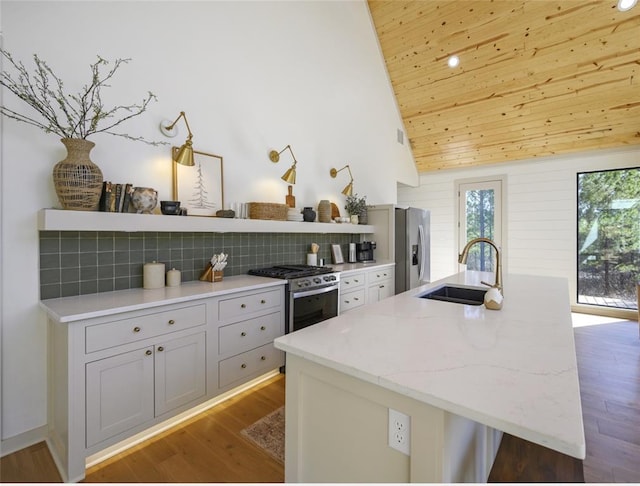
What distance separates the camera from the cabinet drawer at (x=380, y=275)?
400 centimetres

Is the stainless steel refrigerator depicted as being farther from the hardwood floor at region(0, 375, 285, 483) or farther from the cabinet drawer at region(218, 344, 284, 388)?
the hardwood floor at region(0, 375, 285, 483)

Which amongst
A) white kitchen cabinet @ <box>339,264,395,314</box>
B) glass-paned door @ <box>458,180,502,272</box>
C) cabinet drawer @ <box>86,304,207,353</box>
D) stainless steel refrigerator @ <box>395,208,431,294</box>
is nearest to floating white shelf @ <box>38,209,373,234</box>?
cabinet drawer @ <box>86,304,207,353</box>

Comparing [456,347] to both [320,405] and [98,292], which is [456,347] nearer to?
[320,405]

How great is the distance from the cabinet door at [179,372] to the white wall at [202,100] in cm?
75

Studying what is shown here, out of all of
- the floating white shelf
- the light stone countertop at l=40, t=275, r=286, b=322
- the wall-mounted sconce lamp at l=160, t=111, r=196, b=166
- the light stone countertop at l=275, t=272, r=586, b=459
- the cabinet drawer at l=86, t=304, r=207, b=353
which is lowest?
the cabinet drawer at l=86, t=304, r=207, b=353

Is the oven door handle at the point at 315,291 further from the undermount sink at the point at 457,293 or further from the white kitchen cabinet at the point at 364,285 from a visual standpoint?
the undermount sink at the point at 457,293

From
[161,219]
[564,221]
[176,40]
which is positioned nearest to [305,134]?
[176,40]

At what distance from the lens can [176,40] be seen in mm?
2600

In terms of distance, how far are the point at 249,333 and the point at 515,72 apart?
4.65 meters

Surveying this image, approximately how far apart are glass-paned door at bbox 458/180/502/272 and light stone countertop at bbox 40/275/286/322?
176 inches

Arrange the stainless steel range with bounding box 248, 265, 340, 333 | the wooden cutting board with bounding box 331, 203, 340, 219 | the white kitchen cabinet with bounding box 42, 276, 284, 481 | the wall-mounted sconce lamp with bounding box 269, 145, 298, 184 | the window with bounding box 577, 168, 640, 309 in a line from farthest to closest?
the window with bounding box 577, 168, 640, 309 < the wooden cutting board with bounding box 331, 203, 340, 219 < the wall-mounted sconce lamp with bounding box 269, 145, 298, 184 < the stainless steel range with bounding box 248, 265, 340, 333 < the white kitchen cabinet with bounding box 42, 276, 284, 481

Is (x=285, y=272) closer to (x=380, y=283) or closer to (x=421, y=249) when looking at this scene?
(x=380, y=283)

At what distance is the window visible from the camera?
15.0ft

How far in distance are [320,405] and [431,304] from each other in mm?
950
